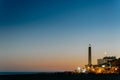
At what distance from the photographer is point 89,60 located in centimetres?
19825

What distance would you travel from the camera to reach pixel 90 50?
198m

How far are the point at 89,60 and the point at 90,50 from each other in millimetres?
6622
